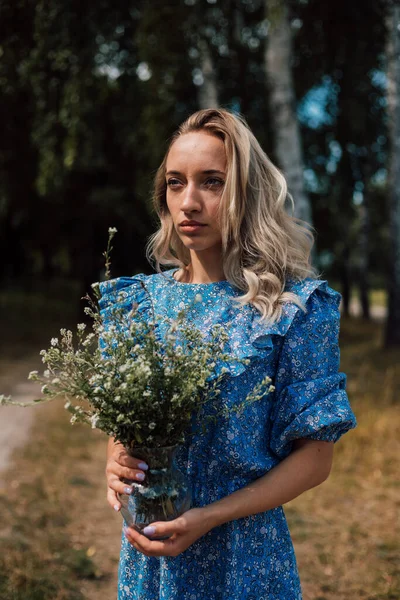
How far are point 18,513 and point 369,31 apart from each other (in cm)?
539

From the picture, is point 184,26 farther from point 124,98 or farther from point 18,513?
point 18,513

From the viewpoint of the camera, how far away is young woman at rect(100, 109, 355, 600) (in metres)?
1.67

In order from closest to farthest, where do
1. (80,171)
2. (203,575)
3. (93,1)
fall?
(203,575), (93,1), (80,171)

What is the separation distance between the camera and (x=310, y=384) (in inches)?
65.7

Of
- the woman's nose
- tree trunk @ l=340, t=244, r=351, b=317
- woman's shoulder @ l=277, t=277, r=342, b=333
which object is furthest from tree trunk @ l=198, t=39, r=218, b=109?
tree trunk @ l=340, t=244, r=351, b=317

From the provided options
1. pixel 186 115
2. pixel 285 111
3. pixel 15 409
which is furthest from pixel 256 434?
pixel 15 409

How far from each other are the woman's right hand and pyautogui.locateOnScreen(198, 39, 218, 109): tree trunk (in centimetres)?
611

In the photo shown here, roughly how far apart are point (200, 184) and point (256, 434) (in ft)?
2.39

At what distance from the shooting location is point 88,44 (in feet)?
17.8

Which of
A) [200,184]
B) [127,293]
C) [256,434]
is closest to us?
[256,434]

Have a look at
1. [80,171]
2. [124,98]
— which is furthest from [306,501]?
[80,171]

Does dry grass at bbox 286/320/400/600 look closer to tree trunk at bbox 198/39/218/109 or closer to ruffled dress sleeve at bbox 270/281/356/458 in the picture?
ruffled dress sleeve at bbox 270/281/356/458

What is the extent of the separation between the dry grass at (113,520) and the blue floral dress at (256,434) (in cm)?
191

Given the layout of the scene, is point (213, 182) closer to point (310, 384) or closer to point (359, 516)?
point (310, 384)
